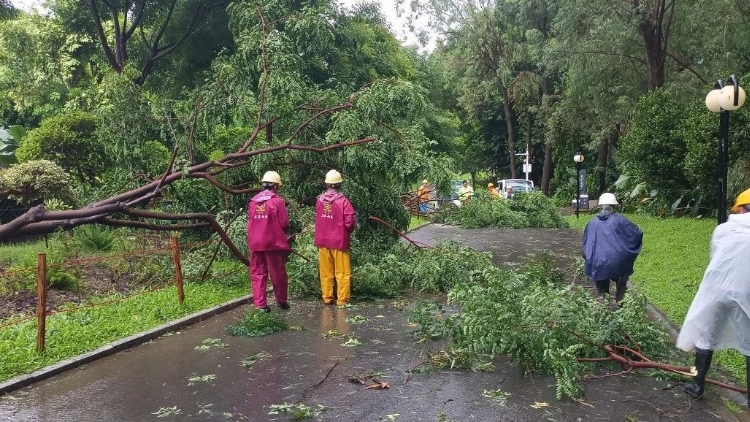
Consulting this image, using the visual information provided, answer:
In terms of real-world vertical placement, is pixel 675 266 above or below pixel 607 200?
below

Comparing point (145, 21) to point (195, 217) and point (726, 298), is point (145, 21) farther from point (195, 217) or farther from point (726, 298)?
point (726, 298)

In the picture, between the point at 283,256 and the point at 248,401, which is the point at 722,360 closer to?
the point at 248,401

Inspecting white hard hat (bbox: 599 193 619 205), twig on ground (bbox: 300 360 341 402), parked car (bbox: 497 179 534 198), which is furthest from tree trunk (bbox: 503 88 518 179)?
twig on ground (bbox: 300 360 341 402)

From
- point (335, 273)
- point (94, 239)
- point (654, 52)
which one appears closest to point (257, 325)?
point (335, 273)

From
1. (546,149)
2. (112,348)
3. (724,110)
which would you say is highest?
(546,149)

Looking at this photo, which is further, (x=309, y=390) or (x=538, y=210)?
(x=538, y=210)

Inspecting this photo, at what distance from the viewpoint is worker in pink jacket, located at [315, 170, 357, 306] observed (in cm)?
904

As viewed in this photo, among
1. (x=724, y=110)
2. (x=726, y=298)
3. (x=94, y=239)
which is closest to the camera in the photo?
(x=726, y=298)

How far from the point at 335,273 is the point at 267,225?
52.1 inches

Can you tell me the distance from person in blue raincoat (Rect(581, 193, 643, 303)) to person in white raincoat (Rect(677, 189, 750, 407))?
2574 millimetres

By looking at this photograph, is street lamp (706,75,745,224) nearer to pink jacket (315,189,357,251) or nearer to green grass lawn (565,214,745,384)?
green grass lawn (565,214,745,384)

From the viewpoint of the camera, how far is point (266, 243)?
844 cm

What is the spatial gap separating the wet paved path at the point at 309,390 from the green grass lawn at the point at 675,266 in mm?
1437

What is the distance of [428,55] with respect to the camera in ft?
188
